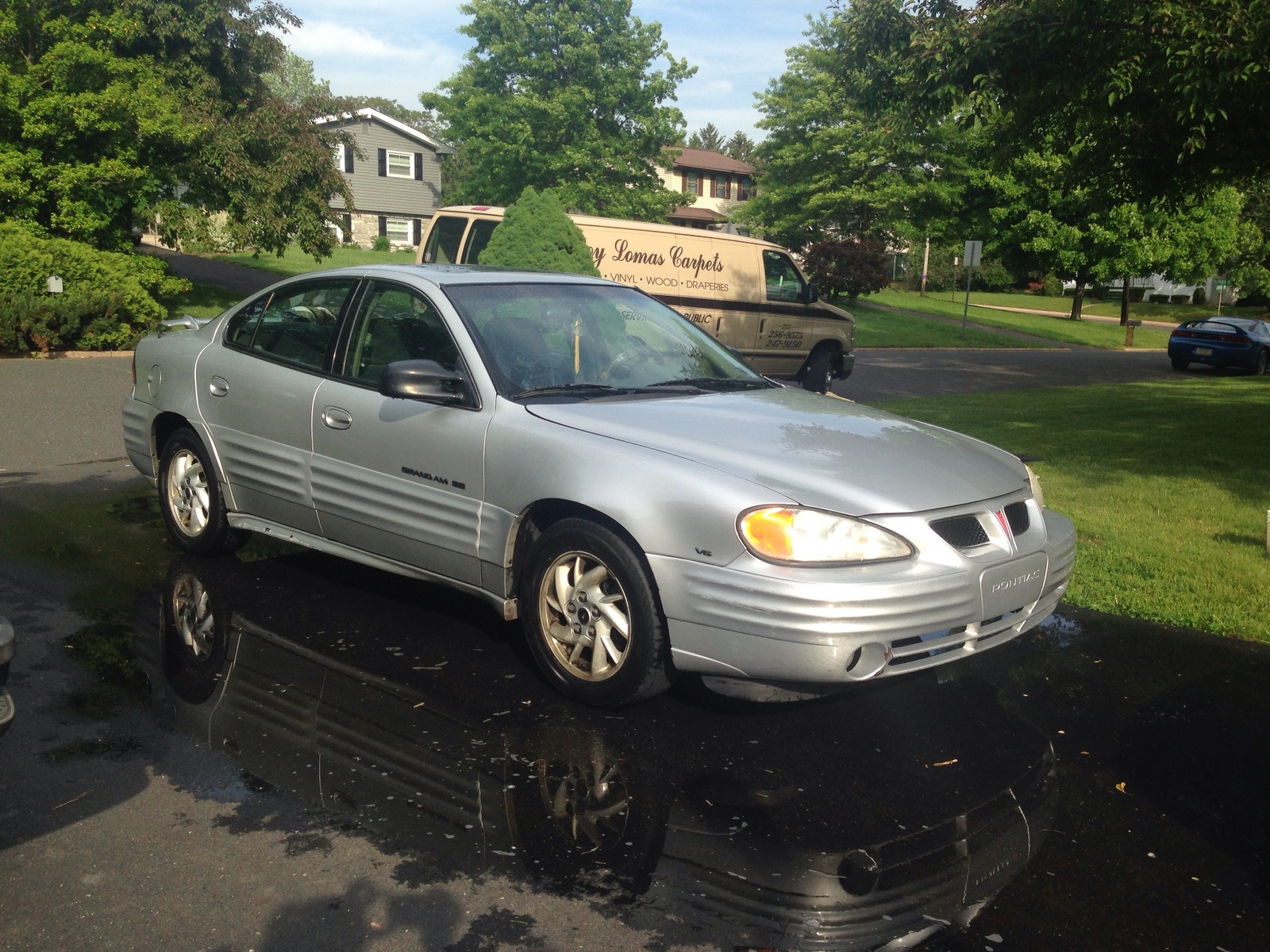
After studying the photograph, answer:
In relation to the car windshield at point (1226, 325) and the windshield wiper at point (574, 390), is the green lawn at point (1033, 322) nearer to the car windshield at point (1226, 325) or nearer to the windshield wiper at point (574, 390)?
the car windshield at point (1226, 325)

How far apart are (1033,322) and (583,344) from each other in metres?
43.0

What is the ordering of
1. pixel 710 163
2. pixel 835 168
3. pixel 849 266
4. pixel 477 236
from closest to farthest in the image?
1. pixel 477 236
2. pixel 849 266
3. pixel 835 168
4. pixel 710 163

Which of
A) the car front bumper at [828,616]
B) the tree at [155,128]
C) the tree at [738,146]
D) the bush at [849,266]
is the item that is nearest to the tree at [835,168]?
the bush at [849,266]

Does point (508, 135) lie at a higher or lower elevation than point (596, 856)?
higher

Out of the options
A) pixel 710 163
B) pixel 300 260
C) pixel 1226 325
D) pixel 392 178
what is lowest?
pixel 1226 325

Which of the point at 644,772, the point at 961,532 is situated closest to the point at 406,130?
the point at 961,532

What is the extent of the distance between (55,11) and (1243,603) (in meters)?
21.9

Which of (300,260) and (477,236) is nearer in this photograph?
(477,236)

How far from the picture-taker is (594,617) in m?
4.54

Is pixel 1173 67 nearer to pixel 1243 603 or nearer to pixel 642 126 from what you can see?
pixel 1243 603

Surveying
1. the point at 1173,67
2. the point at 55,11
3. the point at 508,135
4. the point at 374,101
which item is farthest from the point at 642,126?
the point at 374,101

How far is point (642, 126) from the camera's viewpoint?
162 ft

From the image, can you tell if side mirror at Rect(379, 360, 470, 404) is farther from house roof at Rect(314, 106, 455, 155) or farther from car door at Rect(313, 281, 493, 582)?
house roof at Rect(314, 106, 455, 155)

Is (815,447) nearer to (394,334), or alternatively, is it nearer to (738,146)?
(394,334)
